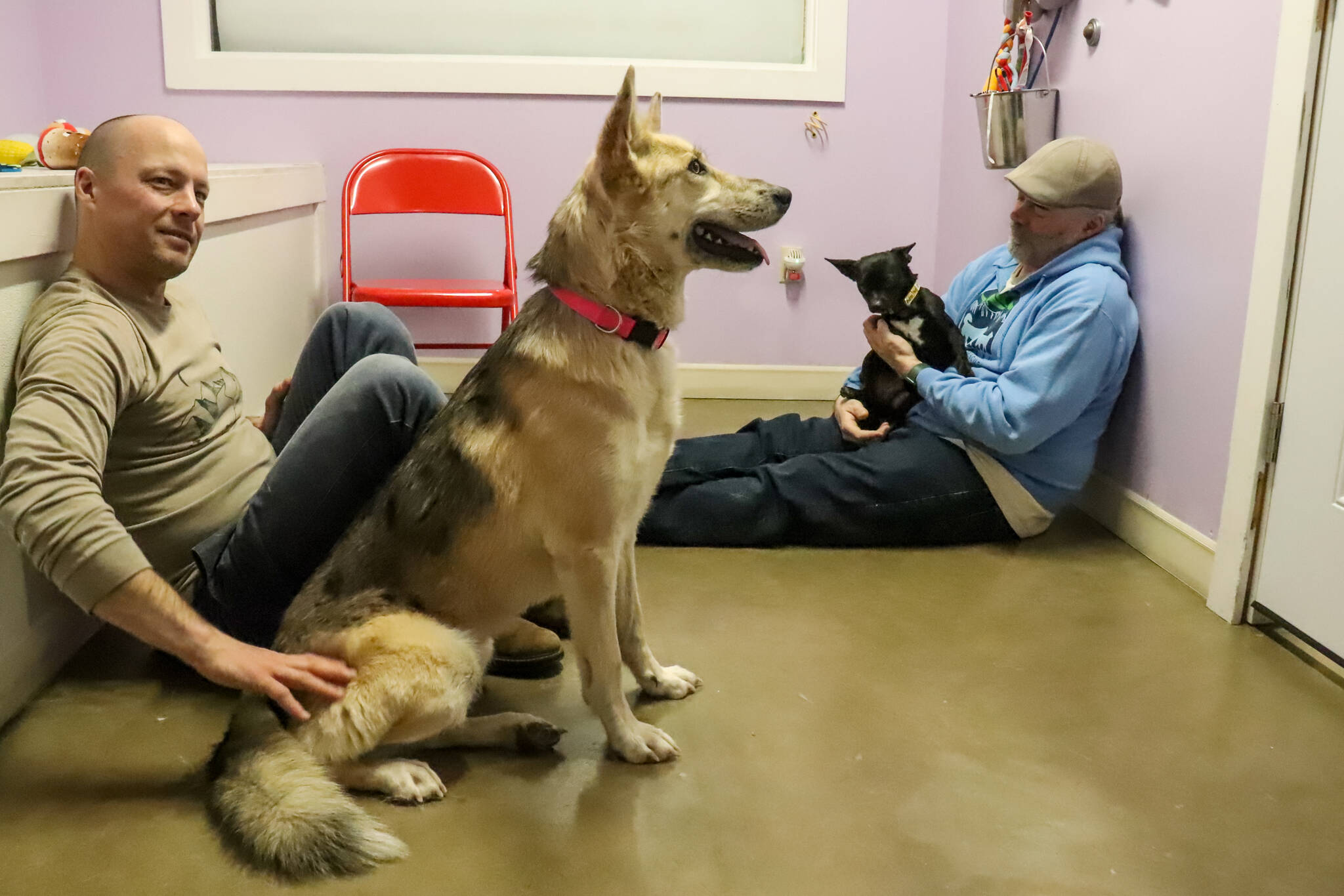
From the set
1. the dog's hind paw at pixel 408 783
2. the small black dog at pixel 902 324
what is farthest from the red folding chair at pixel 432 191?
the dog's hind paw at pixel 408 783

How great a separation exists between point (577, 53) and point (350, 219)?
1.10 metres

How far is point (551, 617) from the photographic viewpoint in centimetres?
215

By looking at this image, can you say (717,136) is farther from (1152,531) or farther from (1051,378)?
(1152,531)

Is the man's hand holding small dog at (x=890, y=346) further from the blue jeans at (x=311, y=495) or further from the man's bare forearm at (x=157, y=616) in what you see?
the man's bare forearm at (x=157, y=616)

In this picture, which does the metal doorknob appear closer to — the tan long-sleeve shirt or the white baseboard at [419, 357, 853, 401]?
the white baseboard at [419, 357, 853, 401]

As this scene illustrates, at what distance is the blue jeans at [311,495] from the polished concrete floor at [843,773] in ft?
0.69

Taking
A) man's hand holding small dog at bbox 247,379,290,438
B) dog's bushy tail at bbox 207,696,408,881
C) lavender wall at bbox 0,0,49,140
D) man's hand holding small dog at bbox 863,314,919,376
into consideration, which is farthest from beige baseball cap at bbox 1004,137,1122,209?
lavender wall at bbox 0,0,49,140

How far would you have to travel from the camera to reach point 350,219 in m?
4.16

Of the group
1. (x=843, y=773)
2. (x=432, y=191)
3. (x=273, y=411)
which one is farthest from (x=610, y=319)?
(x=432, y=191)

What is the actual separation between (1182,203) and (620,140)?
151 centimetres

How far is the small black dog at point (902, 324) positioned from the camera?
9.03ft

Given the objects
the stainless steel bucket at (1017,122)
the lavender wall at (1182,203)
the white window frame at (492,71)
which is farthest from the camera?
the white window frame at (492,71)

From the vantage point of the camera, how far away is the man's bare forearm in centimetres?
136

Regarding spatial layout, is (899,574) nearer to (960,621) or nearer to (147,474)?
(960,621)
